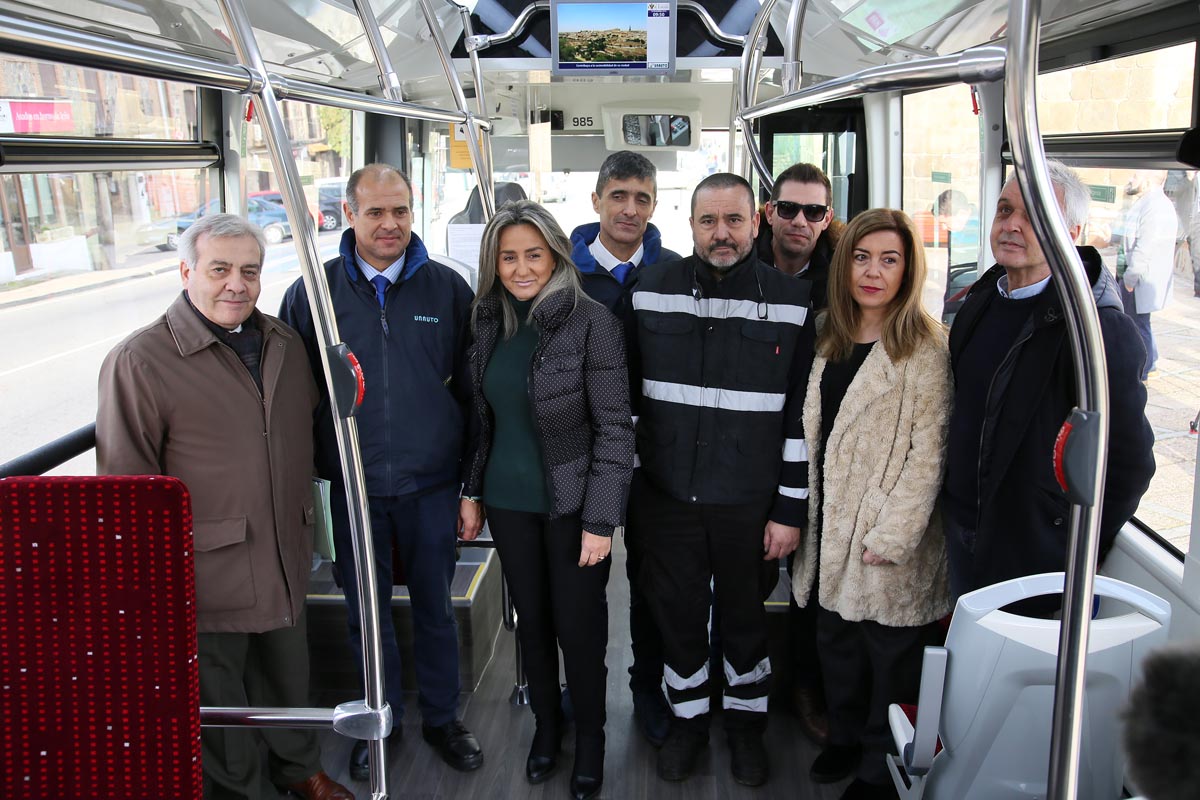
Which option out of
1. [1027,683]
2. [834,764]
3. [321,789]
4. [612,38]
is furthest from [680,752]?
[612,38]

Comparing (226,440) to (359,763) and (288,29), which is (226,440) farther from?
(288,29)

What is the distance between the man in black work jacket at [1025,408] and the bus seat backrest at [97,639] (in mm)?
1686

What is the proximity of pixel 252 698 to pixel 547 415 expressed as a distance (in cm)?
108

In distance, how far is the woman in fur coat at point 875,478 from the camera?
7.66 feet

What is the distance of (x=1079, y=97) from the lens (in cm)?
288

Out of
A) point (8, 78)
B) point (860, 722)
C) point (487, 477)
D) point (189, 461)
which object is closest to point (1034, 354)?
point (860, 722)

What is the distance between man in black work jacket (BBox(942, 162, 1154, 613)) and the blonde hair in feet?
0.36

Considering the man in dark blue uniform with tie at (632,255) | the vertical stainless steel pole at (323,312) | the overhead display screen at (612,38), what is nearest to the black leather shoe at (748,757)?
the man in dark blue uniform with tie at (632,255)

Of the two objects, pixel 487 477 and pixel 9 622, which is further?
pixel 487 477

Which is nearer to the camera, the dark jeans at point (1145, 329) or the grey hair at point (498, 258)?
the grey hair at point (498, 258)

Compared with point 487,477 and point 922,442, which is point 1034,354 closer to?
point 922,442

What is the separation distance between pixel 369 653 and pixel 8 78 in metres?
1.61

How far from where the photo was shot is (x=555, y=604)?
257 cm

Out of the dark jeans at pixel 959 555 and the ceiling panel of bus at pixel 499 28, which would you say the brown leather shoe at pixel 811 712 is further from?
the ceiling panel of bus at pixel 499 28
